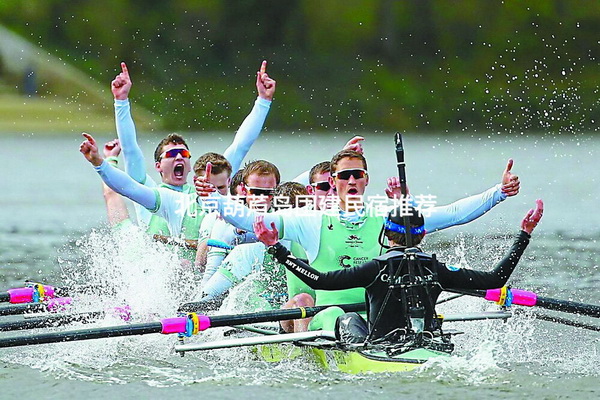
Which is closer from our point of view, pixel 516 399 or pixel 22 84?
pixel 516 399

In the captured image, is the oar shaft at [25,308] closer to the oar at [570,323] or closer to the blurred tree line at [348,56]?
the oar at [570,323]

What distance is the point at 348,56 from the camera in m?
52.3

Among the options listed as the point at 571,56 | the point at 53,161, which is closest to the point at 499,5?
the point at 571,56

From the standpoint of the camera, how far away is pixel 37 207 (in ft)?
65.2

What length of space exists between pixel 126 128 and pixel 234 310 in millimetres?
2052

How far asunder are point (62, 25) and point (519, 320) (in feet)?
149

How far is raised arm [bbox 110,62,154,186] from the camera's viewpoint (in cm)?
941

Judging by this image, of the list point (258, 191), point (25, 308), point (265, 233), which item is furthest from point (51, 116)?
point (265, 233)

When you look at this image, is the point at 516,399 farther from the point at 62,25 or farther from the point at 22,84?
the point at 62,25

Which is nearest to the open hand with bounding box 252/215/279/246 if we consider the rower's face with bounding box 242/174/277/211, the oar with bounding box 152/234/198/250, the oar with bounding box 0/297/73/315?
the rower's face with bounding box 242/174/277/211

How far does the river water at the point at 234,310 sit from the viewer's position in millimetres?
6863

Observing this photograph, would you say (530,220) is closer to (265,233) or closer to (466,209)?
(466,209)

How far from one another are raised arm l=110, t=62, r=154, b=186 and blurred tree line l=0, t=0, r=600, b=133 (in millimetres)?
33366

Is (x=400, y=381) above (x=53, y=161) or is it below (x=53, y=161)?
below
